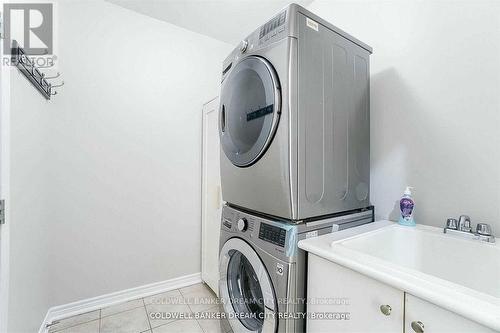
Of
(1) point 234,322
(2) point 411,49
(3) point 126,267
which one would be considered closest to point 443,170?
(2) point 411,49

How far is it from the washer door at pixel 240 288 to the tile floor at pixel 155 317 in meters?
0.22

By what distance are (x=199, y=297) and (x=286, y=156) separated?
1.91 m

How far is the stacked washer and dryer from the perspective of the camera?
103cm

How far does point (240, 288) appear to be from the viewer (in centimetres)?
148

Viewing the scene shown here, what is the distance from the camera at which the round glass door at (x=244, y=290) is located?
134 centimetres

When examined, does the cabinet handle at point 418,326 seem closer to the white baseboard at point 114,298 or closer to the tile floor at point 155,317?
the tile floor at point 155,317

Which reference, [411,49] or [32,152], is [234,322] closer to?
[32,152]

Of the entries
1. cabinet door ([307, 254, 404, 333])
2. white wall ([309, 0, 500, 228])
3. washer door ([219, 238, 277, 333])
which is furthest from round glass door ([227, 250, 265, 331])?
white wall ([309, 0, 500, 228])

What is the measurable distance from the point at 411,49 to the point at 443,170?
2.49 ft

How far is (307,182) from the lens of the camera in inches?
42.3

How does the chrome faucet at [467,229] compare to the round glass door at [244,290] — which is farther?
the round glass door at [244,290]

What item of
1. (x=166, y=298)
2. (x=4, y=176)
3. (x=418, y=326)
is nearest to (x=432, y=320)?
(x=418, y=326)

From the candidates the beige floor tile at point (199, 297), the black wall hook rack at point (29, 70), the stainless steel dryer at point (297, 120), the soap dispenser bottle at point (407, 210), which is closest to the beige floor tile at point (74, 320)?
the beige floor tile at point (199, 297)

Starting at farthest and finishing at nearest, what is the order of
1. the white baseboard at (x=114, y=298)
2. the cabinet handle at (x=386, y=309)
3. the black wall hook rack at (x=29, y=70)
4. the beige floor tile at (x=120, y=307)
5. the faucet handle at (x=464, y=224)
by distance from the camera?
the beige floor tile at (x=120, y=307) → the white baseboard at (x=114, y=298) → the black wall hook rack at (x=29, y=70) → the faucet handle at (x=464, y=224) → the cabinet handle at (x=386, y=309)
